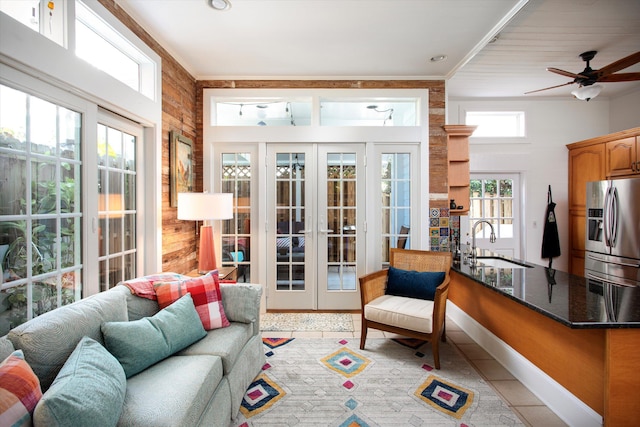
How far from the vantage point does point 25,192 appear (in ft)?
5.18

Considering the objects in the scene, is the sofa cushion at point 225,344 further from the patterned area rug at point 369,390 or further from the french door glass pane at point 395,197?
the french door glass pane at point 395,197

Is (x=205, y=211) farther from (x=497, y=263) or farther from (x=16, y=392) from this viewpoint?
(x=497, y=263)

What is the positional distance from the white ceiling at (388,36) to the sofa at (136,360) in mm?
2170

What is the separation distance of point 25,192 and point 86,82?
2.63 feet

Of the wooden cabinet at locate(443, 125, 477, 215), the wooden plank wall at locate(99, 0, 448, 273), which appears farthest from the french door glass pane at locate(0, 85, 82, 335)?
the wooden cabinet at locate(443, 125, 477, 215)

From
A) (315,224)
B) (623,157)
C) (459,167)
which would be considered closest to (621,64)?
(459,167)

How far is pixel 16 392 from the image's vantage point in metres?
0.94

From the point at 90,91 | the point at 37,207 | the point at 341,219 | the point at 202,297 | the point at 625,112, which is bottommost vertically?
the point at 202,297

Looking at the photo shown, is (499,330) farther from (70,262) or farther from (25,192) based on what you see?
(25,192)

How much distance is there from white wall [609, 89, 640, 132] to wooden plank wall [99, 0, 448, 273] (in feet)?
9.45

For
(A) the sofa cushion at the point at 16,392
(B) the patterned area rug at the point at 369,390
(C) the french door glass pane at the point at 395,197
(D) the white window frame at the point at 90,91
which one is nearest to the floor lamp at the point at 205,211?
(D) the white window frame at the point at 90,91

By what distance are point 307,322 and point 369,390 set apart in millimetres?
1308

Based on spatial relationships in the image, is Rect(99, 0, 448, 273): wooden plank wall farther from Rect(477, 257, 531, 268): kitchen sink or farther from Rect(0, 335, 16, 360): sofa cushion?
Rect(0, 335, 16, 360): sofa cushion

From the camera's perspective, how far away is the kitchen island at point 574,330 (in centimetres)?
150
